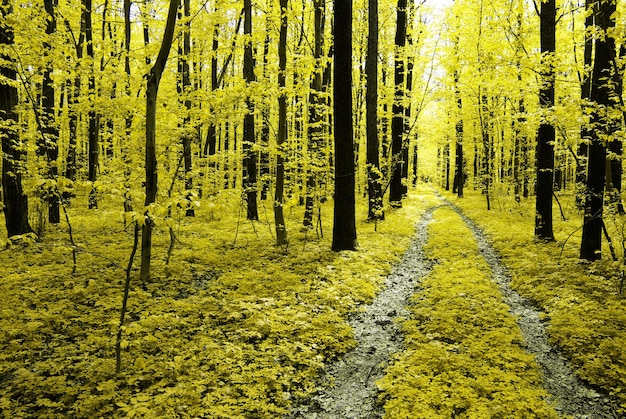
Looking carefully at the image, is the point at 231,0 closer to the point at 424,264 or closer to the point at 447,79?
the point at 424,264

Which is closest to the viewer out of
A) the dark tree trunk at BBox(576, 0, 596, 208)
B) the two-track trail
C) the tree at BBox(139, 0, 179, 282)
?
the two-track trail

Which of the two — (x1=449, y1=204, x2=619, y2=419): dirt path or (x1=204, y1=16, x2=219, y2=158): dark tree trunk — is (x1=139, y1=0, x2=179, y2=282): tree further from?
(x1=449, y1=204, x2=619, y2=419): dirt path

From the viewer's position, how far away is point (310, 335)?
5.82 meters

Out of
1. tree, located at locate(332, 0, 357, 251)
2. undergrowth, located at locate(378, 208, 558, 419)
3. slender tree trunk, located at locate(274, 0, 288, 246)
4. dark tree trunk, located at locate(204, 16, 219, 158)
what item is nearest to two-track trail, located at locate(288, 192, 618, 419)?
undergrowth, located at locate(378, 208, 558, 419)

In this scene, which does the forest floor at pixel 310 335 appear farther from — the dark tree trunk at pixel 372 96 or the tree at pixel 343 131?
the dark tree trunk at pixel 372 96

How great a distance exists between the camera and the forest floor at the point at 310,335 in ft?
13.9

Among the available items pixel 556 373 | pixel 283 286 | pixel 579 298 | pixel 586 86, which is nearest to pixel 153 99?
pixel 283 286

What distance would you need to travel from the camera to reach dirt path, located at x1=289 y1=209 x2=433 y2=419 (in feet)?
14.2

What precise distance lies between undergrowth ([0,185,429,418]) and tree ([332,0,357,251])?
0.73 m

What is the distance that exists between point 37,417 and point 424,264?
8.64m

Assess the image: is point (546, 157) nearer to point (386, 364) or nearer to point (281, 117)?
point (281, 117)

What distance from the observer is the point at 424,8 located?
80.7 ft

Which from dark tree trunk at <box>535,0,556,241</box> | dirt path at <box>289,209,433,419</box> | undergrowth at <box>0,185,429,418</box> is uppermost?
dark tree trunk at <box>535,0,556,241</box>

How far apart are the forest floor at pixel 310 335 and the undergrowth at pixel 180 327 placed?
0.09 feet
